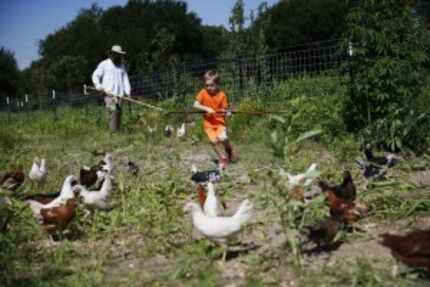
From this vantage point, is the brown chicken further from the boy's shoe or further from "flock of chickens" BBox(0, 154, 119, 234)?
the boy's shoe

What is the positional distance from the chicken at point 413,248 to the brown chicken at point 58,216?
247 cm

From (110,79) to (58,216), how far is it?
7847mm

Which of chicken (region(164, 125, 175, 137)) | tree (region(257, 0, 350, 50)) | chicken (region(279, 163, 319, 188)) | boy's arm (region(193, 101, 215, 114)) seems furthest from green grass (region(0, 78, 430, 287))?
tree (region(257, 0, 350, 50))

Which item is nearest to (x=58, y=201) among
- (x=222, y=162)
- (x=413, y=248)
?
(x=413, y=248)

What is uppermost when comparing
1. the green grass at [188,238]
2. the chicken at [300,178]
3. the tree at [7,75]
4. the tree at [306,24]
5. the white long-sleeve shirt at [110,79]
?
the tree at [306,24]

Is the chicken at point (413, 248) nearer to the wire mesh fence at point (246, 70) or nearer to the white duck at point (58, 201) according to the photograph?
the white duck at point (58, 201)

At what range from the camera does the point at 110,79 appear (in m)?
12.3

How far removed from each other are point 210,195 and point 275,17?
64.2m

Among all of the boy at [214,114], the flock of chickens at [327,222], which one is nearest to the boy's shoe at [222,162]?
the boy at [214,114]

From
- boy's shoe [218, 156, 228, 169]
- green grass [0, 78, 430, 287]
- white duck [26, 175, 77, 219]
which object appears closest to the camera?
green grass [0, 78, 430, 287]

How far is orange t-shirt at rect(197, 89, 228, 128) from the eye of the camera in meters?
8.20

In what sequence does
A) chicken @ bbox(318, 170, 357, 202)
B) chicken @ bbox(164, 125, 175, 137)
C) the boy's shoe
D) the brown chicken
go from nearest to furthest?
chicken @ bbox(318, 170, 357, 202) < the brown chicken < the boy's shoe < chicken @ bbox(164, 125, 175, 137)

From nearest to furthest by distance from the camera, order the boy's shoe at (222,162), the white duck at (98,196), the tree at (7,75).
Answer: the white duck at (98,196) → the boy's shoe at (222,162) → the tree at (7,75)

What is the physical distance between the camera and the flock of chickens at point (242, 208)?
11.2ft
